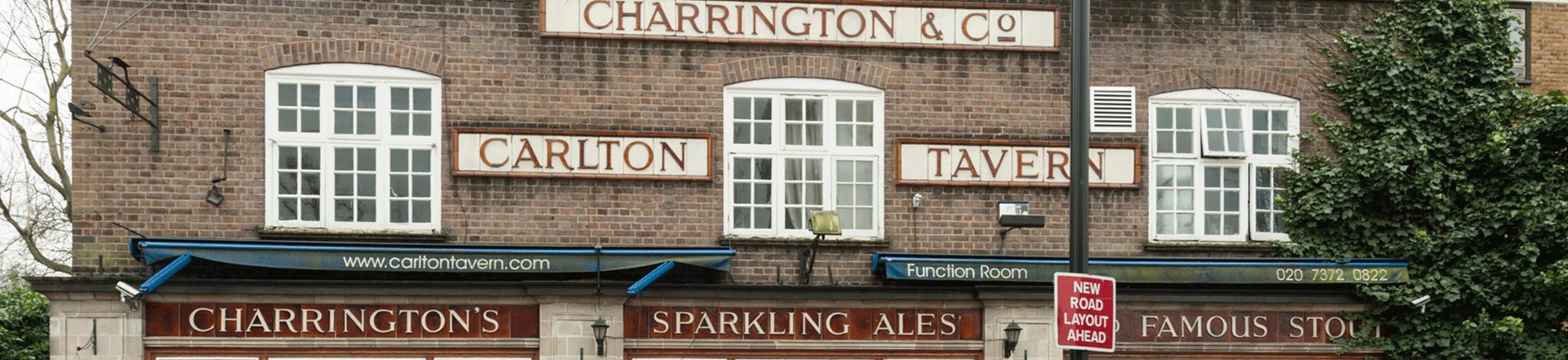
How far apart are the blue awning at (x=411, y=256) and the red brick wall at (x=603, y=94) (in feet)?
1.69

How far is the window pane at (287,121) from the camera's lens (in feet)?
48.4

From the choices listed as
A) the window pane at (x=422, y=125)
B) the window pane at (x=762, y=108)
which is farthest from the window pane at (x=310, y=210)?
the window pane at (x=762, y=108)

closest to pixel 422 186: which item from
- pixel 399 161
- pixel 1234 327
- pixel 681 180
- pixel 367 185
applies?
pixel 399 161

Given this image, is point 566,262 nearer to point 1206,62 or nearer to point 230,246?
point 230,246

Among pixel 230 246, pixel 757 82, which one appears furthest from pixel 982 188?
pixel 230 246

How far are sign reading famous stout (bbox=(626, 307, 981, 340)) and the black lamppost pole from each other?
222 inches

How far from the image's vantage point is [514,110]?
15.1m

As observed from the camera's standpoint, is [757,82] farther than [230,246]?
Yes

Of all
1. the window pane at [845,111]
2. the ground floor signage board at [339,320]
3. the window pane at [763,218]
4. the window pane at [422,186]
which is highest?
the window pane at [845,111]

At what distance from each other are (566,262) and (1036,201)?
468 cm

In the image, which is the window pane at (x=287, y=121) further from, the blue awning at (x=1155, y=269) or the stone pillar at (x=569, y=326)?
the blue awning at (x=1155, y=269)

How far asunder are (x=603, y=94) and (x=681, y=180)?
3.64ft

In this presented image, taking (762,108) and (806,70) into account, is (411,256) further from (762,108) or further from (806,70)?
(806,70)

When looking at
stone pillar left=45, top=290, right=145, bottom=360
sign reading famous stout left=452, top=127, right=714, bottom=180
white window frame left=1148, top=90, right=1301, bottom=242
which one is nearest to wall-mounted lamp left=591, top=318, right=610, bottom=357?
sign reading famous stout left=452, top=127, right=714, bottom=180
